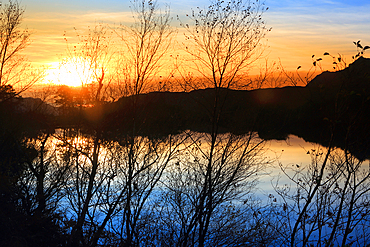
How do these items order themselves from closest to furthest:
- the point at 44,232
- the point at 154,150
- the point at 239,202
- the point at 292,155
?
the point at 44,232 < the point at 154,150 < the point at 239,202 < the point at 292,155

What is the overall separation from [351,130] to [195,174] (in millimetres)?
7551

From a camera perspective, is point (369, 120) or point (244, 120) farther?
point (244, 120)

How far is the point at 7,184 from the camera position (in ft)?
31.8

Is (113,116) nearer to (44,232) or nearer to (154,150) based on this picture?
(154,150)

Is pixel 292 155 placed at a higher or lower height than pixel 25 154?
lower

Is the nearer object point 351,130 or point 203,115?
point 351,130

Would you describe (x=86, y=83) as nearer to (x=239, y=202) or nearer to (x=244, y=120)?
(x=244, y=120)

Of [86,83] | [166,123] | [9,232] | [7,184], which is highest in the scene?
[86,83]

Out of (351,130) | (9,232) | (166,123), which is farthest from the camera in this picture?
(166,123)

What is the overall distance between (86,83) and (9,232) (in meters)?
5.51

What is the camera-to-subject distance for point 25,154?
43.9 feet

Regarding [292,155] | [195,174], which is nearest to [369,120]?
[195,174]

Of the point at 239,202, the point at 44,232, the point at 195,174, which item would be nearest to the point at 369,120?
the point at 195,174

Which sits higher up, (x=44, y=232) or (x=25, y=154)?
(x=25, y=154)
